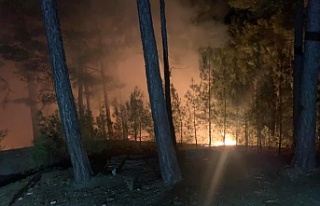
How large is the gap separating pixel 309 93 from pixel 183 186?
4100 mm

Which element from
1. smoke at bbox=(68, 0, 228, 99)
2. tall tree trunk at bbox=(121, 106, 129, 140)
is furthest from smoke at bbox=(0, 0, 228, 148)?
tall tree trunk at bbox=(121, 106, 129, 140)

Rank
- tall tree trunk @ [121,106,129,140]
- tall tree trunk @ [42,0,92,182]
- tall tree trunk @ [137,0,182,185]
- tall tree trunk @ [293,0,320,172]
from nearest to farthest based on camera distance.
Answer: tall tree trunk @ [137,0,182,185] → tall tree trunk @ [293,0,320,172] → tall tree trunk @ [42,0,92,182] → tall tree trunk @ [121,106,129,140]

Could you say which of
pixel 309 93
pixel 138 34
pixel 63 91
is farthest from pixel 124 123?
pixel 309 93

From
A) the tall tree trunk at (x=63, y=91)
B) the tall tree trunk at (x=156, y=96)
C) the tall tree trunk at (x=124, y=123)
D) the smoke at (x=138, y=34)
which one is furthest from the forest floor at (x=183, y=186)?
the smoke at (x=138, y=34)

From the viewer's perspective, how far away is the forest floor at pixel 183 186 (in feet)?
27.6

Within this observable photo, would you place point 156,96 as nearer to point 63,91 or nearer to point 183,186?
point 183,186

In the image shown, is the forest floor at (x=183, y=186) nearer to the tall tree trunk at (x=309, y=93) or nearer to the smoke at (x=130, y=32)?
the tall tree trunk at (x=309, y=93)

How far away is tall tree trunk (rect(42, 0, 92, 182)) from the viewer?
9141 millimetres

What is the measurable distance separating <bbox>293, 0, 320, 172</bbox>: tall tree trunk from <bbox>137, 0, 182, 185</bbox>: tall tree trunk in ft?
11.4

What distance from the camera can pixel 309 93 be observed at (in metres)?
9.14

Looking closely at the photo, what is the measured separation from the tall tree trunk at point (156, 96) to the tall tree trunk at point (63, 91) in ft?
7.46

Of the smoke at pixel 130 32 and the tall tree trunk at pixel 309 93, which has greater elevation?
the smoke at pixel 130 32

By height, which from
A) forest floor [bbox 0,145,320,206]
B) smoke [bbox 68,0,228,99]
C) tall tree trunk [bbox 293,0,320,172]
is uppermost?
smoke [bbox 68,0,228,99]

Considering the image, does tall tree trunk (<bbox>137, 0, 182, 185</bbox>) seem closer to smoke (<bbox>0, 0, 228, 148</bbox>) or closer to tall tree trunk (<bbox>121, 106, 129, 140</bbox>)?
smoke (<bbox>0, 0, 228, 148</bbox>)
